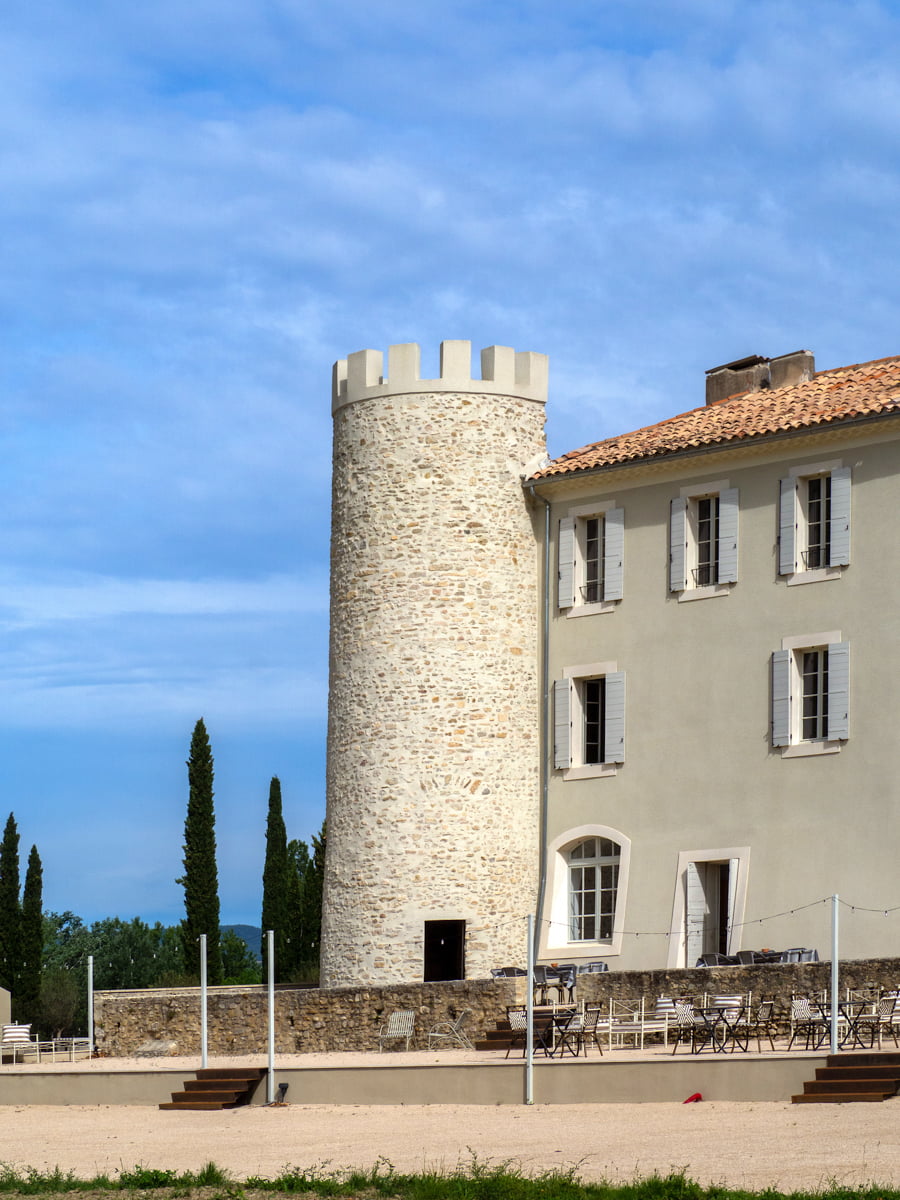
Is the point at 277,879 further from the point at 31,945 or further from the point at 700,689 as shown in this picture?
the point at 700,689

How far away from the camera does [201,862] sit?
42656mm

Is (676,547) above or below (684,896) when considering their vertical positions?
above

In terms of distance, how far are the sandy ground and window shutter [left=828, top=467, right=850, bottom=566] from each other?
9.60 m

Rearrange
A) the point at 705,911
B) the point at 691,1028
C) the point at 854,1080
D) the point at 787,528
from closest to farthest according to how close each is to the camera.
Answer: the point at 854,1080, the point at 691,1028, the point at 787,528, the point at 705,911

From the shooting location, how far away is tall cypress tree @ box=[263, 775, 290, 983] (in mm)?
45312

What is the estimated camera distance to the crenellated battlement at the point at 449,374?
3073cm

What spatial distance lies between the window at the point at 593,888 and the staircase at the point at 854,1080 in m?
9.75

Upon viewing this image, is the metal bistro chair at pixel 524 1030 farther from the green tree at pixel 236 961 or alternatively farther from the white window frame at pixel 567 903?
the green tree at pixel 236 961

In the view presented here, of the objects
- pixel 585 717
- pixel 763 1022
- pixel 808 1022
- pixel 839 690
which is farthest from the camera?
pixel 585 717

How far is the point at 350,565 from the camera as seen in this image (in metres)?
30.7

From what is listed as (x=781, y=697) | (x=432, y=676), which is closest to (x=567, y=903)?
(x=432, y=676)

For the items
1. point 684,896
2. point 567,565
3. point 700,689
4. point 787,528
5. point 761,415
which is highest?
point 761,415

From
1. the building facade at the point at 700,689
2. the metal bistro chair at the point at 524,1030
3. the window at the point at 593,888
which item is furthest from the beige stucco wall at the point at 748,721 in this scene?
the metal bistro chair at the point at 524,1030

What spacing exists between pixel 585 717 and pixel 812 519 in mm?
4821
